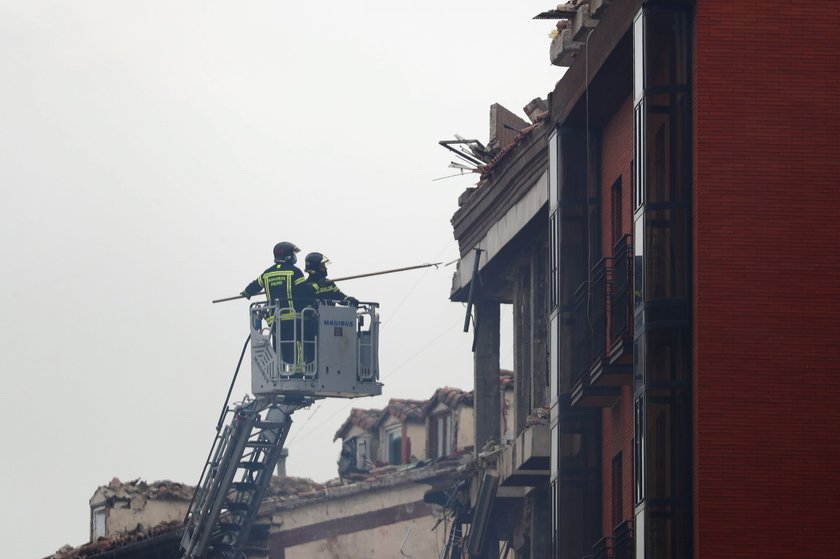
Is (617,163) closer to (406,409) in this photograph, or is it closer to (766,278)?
(766,278)

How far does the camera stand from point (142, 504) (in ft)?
200

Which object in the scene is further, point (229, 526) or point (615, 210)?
point (229, 526)

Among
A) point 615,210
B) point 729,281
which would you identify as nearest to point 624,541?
point 729,281

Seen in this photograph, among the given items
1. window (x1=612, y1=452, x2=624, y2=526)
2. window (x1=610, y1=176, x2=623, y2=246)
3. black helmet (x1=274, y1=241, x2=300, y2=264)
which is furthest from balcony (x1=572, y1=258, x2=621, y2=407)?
black helmet (x1=274, y1=241, x2=300, y2=264)

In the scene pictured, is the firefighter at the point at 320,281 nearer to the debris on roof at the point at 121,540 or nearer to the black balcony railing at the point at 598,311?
the debris on roof at the point at 121,540

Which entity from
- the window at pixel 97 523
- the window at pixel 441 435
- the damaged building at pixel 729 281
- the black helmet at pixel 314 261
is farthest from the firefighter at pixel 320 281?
the damaged building at pixel 729 281

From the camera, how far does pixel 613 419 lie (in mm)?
35375

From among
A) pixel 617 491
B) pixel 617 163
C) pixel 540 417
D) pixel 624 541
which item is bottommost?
pixel 624 541

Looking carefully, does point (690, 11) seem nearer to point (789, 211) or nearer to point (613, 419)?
point (789, 211)

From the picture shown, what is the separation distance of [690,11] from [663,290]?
11.9 ft

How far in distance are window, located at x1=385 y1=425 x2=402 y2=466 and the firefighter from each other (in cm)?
1356

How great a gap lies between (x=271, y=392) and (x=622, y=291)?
18876 mm

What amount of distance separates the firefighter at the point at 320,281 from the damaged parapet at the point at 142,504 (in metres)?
12.4

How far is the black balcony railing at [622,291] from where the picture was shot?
32.2 metres
